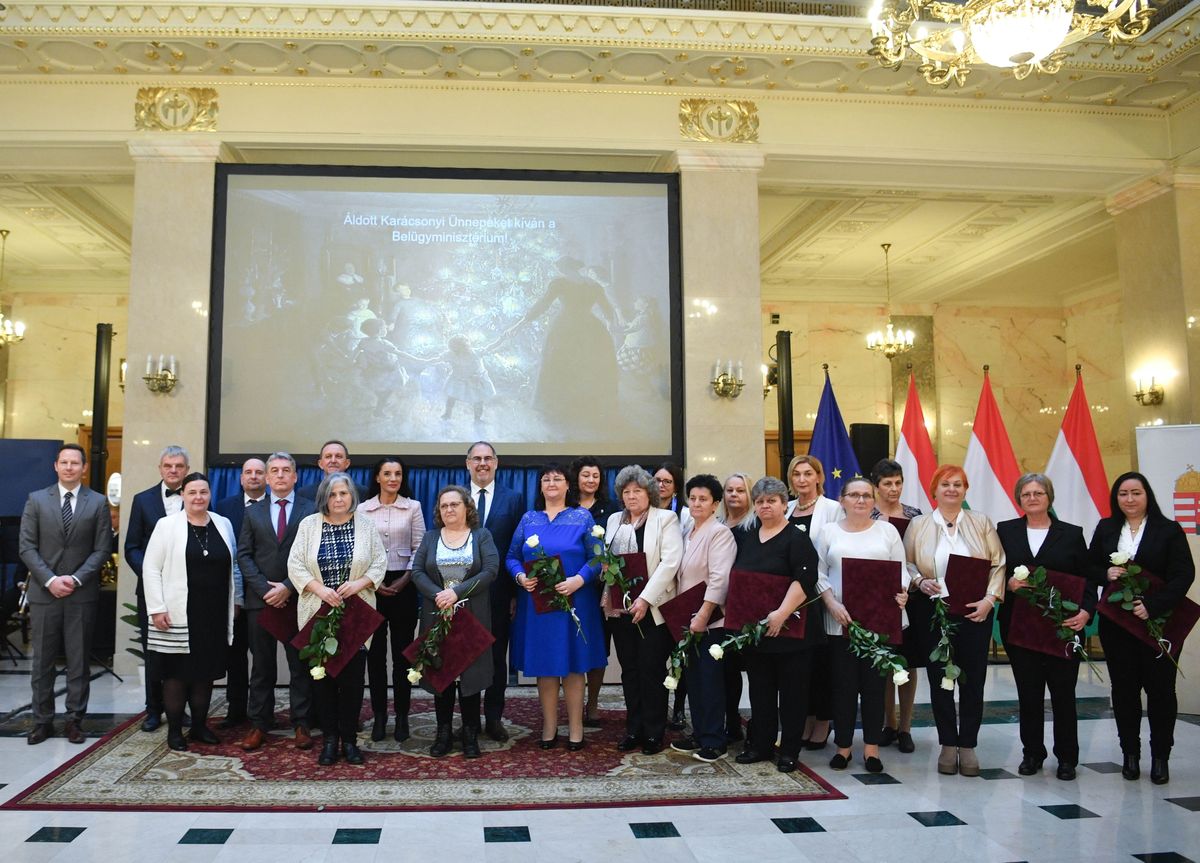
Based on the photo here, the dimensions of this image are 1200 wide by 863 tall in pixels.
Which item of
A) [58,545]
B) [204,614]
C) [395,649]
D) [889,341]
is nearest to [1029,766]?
[395,649]

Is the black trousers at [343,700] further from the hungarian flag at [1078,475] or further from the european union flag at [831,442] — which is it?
the hungarian flag at [1078,475]

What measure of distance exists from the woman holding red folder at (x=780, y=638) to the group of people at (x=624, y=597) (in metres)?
0.01

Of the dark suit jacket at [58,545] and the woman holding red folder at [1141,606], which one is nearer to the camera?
the woman holding red folder at [1141,606]

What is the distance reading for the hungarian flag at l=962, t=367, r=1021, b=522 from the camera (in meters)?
8.13

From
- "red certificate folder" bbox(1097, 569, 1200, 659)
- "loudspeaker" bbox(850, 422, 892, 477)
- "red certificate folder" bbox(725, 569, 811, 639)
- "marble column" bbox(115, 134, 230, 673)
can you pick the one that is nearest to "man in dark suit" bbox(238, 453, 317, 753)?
"red certificate folder" bbox(725, 569, 811, 639)

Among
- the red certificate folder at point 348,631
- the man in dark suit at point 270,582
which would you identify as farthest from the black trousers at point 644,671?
the man in dark suit at point 270,582

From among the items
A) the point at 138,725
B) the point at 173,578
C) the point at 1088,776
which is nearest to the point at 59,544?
the point at 173,578

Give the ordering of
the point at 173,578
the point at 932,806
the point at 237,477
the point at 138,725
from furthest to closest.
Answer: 1. the point at 237,477
2. the point at 138,725
3. the point at 173,578
4. the point at 932,806

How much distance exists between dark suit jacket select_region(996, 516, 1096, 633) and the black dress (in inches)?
152

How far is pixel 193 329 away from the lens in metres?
7.23

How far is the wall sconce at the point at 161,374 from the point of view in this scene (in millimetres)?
7082

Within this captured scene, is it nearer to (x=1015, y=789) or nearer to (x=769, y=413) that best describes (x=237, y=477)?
(x=1015, y=789)

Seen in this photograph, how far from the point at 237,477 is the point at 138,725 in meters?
2.40

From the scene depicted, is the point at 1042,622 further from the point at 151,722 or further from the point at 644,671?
the point at 151,722
